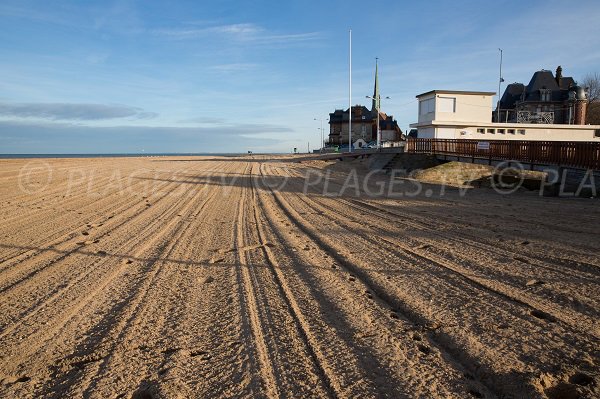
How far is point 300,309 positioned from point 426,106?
38286 mm

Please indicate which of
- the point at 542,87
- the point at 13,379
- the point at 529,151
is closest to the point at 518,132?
the point at 529,151

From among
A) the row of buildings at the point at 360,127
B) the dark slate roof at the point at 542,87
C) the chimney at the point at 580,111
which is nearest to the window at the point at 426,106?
the chimney at the point at 580,111

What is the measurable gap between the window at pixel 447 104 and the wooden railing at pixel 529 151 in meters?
10.5

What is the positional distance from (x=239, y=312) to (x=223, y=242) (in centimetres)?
338

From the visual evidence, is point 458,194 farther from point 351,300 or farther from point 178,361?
point 178,361

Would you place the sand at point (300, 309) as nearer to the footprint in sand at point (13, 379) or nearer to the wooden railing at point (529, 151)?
the footprint in sand at point (13, 379)

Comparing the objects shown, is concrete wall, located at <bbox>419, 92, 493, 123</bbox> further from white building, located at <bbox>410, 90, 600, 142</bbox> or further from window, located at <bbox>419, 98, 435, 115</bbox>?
window, located at <bbox>419, 98, 435, 115</bbox>

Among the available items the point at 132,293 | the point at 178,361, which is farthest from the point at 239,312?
the point at 132,293

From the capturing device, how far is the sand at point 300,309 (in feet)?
9.93

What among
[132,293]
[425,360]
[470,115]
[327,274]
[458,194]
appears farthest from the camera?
[470,115]

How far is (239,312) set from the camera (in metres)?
4.30

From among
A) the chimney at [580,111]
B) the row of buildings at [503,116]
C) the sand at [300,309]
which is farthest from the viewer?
the chimney at [580,111]

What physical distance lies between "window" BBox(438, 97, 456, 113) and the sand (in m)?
30.3

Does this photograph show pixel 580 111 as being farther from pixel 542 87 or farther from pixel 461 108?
pixel 461 108
